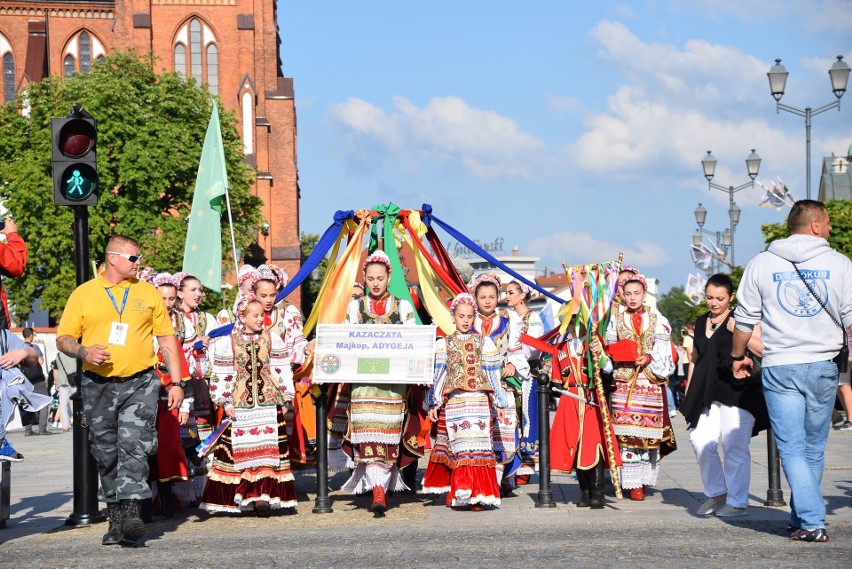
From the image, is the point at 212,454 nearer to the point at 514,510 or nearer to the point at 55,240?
the point at 514,510

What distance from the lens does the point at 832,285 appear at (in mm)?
8078

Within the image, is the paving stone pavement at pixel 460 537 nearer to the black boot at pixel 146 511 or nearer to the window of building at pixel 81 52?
the black boot at pixel 146 511

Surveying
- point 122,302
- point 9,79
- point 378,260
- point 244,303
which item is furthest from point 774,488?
point 9,79

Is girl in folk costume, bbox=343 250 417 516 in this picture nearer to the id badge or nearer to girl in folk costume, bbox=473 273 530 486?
girl in folk costume, bbox=473 273 530 486

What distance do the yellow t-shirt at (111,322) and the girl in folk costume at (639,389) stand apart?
401cm

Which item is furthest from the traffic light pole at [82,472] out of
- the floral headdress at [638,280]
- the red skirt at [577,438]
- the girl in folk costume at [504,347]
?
the floral headdress at [638,280]

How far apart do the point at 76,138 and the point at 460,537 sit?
177 inches

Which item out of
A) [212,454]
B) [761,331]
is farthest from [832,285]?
[212,454]

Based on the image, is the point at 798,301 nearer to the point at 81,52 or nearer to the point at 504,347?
the point at 504,347

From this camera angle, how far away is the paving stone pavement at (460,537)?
748cm

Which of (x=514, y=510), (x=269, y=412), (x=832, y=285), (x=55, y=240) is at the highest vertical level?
(x=55, y=240)

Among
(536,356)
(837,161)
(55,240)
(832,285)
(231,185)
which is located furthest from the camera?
(837,161)

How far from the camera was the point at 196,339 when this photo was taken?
11.2m

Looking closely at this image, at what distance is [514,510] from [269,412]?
218cm
